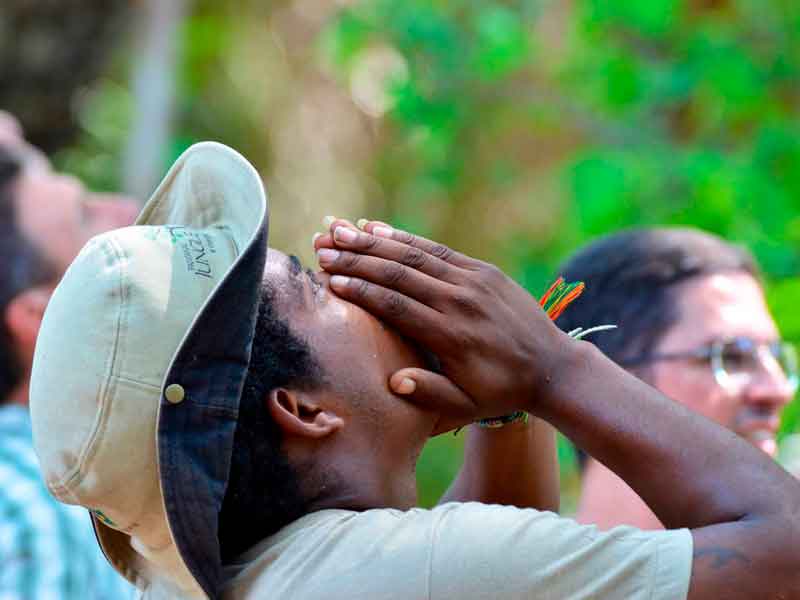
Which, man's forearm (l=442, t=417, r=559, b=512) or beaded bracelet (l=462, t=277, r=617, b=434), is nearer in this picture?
beaded bracelet (l=462, t=277, r=617, b=434)

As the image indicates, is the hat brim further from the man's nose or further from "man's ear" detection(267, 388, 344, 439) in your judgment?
the man's nose

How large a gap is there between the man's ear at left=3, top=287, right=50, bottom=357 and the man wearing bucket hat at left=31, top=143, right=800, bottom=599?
182 centimetres

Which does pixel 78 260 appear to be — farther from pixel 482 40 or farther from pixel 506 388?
pixel 482 40

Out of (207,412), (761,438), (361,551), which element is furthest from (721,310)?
(207,412)

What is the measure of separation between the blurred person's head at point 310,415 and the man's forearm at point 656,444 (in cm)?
28

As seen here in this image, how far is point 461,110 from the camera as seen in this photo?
6.66 m

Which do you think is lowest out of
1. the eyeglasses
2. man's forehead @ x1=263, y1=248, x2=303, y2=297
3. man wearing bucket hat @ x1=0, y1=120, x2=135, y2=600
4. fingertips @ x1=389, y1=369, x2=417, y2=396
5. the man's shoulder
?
man wearing bucket hat @ x1=0, y1=120, x2=135, y2=600

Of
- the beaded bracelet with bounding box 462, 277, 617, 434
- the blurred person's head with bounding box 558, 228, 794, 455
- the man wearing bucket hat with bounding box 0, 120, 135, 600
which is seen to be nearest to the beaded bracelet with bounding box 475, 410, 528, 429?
the beaded bracelet with bounding box 462, 277, 617, 434

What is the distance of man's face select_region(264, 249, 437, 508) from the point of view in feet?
6.91

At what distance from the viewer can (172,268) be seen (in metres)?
2.01

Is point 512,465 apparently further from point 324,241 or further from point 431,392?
point 324,241

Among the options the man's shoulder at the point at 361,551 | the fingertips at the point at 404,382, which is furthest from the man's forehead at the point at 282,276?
the man's shoulder at the point at 361,551

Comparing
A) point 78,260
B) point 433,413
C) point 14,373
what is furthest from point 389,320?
point 14,373

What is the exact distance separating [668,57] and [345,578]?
4690mm
